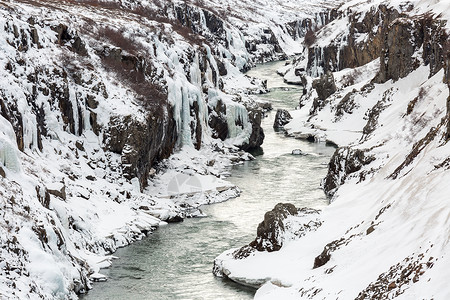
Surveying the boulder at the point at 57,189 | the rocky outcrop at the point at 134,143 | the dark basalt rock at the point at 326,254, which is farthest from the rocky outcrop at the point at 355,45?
the dark basalt rock at the point at 326,254

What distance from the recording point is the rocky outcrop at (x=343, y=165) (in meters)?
55.4

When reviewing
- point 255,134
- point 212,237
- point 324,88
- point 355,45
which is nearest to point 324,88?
Result: point 324,88

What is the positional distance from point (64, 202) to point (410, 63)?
39.5 m

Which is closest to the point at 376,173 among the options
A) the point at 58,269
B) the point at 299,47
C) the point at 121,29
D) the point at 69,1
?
the point at 58,269

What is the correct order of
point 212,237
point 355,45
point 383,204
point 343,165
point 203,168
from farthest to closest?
point 355,45, point 203,168, point 343,165, point 212,237, point 383,204

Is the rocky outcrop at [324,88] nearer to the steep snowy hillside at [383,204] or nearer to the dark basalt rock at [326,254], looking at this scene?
the steep snowy hillside at [383,204]

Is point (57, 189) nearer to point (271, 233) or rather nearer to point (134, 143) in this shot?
point (134, 143)

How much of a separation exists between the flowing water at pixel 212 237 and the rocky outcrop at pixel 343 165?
995mm

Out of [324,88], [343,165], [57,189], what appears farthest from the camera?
[324,88]

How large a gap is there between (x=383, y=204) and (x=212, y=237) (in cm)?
1368

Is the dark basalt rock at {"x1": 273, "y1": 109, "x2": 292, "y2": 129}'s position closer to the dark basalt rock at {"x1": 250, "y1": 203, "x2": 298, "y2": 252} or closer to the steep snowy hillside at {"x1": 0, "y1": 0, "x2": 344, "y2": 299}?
the steep snowy hillside at {"x1": 0, "y1": 0, "x2": 344, "y2": 299}

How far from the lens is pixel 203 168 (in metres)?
65.1

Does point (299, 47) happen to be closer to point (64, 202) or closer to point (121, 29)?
point (121, 29)

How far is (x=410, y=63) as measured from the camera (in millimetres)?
71125
